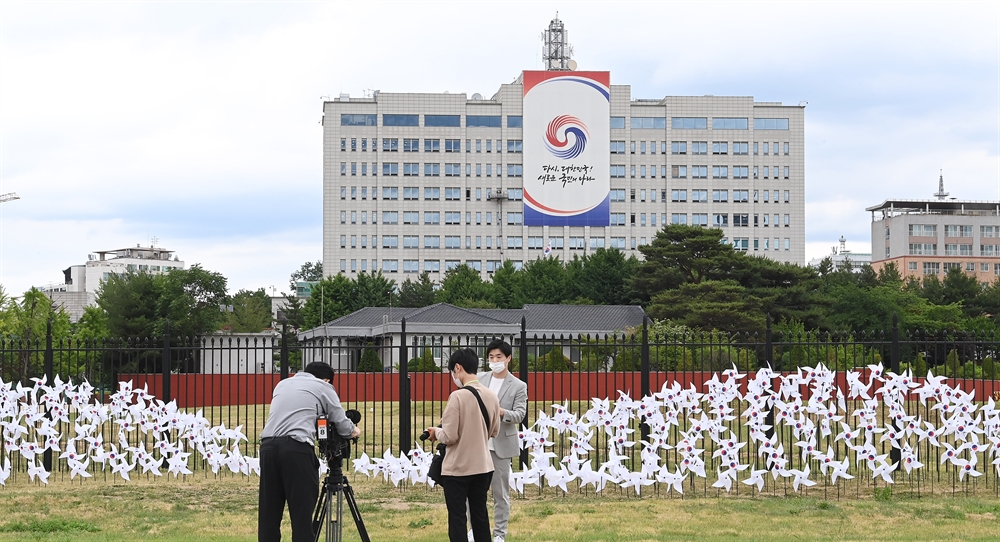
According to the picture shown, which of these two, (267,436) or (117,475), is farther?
(117,475)

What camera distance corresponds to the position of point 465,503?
786cm

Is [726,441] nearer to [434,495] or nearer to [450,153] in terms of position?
[434,495]

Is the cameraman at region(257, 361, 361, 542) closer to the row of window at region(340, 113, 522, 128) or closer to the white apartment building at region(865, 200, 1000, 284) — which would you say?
the row of window at region(340, 113, 522, 128)

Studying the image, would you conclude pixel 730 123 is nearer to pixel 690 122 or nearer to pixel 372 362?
pixel 690 122

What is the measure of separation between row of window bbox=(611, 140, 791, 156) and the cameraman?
4488 inches

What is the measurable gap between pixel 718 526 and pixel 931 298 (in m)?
67.9

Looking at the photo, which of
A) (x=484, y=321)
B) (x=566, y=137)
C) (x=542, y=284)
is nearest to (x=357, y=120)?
(x=566, y=137)

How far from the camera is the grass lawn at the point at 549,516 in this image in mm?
9805

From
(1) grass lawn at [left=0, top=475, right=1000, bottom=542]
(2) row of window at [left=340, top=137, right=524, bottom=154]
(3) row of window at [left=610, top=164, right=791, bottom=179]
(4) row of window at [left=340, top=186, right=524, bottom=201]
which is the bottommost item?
(1) grass lawn at [left=0, top=475, right=1000, bottom=542]

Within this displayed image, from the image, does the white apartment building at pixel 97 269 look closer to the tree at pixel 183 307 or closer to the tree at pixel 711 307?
the tree at pixel 183 307

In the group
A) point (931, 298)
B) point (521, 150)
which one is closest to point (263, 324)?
point (521, 150)

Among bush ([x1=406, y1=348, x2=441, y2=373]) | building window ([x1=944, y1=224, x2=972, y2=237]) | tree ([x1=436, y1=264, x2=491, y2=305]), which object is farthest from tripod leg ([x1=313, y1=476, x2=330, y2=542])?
building window ([x1=944, y1=224, x2=972, y2=237])

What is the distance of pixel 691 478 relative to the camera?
13.7 meters

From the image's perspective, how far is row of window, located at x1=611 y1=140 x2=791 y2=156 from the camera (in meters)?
120
